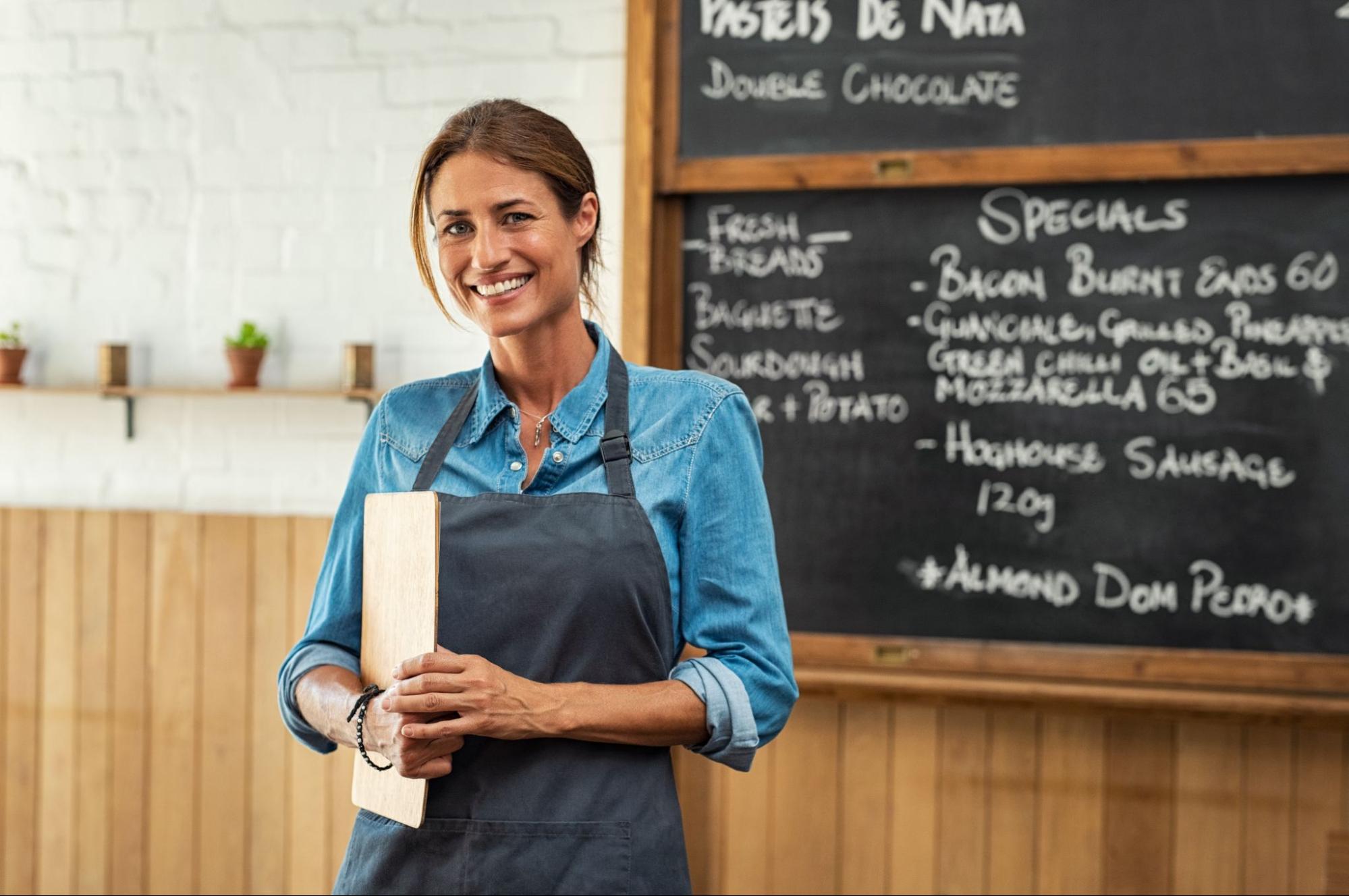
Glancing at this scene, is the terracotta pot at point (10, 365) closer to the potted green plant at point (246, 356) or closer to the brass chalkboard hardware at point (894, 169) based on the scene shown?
the potted green plant at point (246, 356)

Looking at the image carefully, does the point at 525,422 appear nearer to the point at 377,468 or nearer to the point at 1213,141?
the point at 377,468

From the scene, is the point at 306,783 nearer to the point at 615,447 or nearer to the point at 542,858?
the point at 542,858

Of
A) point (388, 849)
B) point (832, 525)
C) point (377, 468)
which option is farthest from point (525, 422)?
point (832, 525)

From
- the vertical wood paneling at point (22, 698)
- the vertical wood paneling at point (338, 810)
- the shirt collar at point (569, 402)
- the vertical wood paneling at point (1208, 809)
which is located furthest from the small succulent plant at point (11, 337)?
the vertical wood paneling at point (1208, 809)

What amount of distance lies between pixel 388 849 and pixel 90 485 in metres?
1.72

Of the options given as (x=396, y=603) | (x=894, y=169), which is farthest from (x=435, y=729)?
(x=894, y=169)

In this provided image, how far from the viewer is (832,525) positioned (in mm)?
2152

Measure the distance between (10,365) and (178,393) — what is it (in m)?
0.42

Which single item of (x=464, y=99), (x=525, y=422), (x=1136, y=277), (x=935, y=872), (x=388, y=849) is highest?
(x=464, y=99)

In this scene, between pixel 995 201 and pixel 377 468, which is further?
pixel 995 201

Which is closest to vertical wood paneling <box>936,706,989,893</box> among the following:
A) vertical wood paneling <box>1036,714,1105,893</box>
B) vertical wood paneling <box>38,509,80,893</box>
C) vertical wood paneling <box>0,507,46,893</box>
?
vertical wood paneling <box>1036,714,1105,893</box>

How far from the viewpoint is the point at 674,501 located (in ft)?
3.94

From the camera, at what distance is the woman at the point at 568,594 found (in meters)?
1.17

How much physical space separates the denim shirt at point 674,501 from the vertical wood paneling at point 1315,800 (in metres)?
1.30
